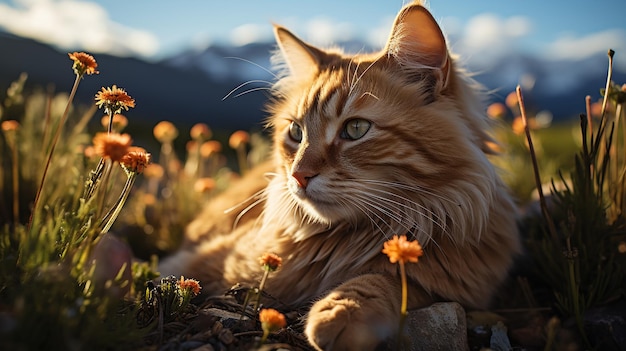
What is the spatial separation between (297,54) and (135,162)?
1.35 metres

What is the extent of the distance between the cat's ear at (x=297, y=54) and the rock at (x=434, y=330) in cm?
126

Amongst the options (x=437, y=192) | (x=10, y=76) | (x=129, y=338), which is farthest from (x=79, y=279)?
(x=10, y=76)

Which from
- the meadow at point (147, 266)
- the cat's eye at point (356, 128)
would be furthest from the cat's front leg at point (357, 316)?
the cat's eye at point (356, 128)

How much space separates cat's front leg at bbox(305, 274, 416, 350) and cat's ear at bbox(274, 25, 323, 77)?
45.6 inches

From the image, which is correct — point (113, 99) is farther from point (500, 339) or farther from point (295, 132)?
point (500, 339)

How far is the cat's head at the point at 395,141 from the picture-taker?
176 cm

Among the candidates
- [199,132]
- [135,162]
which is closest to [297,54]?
[199,132]

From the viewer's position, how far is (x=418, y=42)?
1919 mm

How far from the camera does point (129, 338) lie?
1160mm

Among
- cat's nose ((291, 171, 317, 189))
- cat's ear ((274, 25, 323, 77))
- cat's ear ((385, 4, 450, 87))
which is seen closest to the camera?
cat's nose ((291, 171, 317, 189))

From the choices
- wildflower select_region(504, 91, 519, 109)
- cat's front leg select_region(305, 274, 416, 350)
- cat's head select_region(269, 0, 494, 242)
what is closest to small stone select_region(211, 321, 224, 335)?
cat's front leg select_region(305, 274, 416, 350)

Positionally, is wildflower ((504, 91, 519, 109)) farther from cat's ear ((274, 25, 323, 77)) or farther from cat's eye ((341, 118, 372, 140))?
cat's eye ((341, 118, 372, 140))

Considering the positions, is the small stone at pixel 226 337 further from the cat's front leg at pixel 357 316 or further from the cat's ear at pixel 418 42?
the cat's ear at pixel 418 42

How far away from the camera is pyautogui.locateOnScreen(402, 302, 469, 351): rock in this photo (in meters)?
1.61
